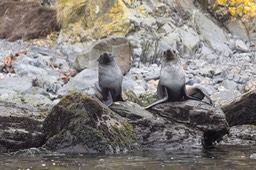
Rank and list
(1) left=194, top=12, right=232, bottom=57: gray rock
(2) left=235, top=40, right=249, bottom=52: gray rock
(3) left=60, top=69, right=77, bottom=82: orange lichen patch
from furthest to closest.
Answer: (2) left=235, top=40, right=249, bottom=52: gray rock
(1) left=194, top=12, right=232, bottom=57: gray rock
(3) left=60, top=69, right=77, bottom=82: orange lichen patch

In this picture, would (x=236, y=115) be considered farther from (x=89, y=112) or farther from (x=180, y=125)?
(x=89, y=112)

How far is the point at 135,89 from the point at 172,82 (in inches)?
207

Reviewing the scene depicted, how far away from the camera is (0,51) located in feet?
65.5

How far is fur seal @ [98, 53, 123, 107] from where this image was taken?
10391mm

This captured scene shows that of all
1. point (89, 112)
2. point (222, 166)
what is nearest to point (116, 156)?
point (89, 112)

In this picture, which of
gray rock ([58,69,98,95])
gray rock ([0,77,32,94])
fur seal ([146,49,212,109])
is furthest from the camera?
gray rock ([58,69,98,95])

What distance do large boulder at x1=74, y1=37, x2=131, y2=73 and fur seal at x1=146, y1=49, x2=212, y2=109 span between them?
22.5 ft

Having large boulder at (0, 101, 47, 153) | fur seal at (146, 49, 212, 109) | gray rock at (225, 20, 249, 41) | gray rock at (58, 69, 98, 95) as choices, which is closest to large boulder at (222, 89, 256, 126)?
fur seal at (146, 49, 212, 109)

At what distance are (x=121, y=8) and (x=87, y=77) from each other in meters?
5.22

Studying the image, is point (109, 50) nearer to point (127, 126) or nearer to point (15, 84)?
point (15, 84)

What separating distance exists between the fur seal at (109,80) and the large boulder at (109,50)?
253 inches

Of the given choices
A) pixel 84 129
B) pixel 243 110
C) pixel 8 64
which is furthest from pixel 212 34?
pixel 84 129

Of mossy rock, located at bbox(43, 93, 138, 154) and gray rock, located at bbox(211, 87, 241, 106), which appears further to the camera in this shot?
gray rock, located at bbox(211, 87, 241, 106)

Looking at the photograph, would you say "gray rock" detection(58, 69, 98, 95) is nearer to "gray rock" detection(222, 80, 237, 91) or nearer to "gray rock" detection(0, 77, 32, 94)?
"gray rock" detection(0, 77, 32, 94)
